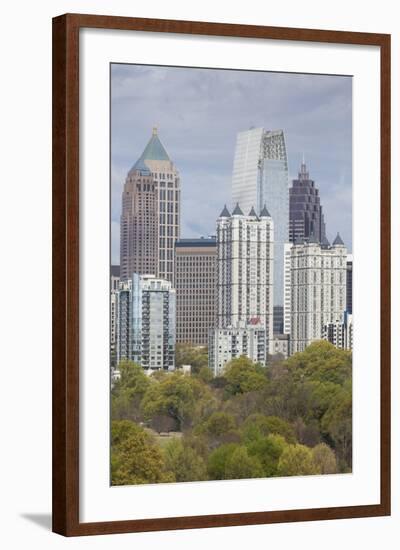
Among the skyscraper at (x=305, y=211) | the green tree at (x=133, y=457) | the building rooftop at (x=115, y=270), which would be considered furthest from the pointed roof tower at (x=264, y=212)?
the green tree at (x=133, y=457)

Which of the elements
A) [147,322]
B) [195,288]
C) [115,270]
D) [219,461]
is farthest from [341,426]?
[115,270]

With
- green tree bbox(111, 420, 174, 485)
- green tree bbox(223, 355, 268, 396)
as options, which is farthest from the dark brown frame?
green tree bbox(223, 355, 268, 396)

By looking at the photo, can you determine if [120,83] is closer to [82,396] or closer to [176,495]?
[82,396]

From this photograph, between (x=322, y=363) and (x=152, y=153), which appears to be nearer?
(x=152, y=153)

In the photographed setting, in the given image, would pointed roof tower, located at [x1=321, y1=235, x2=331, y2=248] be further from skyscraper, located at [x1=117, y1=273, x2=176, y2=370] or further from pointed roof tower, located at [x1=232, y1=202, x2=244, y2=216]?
skyscraper, located at [x1=117, y1=273, x2=176, y2=370]

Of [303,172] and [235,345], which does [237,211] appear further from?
[235,345]

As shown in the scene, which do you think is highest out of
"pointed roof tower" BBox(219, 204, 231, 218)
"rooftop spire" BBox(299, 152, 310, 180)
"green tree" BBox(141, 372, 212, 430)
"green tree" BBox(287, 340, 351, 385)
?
"rooftop spire" BBox(299, 152, 310, 180)

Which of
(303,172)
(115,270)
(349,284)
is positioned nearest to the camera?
(115,270)
